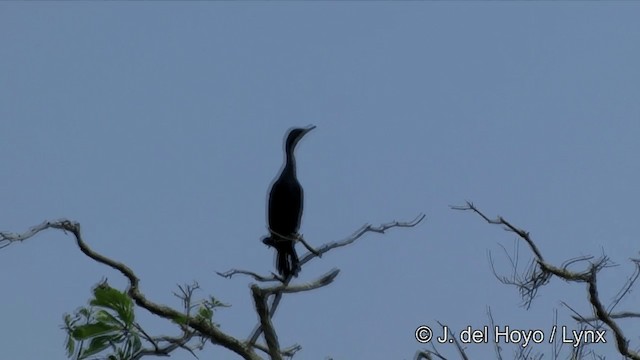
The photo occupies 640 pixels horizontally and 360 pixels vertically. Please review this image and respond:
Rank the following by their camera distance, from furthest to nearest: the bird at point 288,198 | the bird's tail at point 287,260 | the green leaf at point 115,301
→ the bird at point 288,198 → the bird's tail at point 287,260 → the green leaf at point 115,301

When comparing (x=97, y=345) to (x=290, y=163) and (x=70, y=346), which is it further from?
(x=290, y=163)

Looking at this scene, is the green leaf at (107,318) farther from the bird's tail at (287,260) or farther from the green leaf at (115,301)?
the bird's tail at (287,260)

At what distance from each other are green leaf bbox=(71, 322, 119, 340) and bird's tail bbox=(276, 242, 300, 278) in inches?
78.6

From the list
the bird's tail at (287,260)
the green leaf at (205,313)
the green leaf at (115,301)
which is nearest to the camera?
the green leaf at (115,301)

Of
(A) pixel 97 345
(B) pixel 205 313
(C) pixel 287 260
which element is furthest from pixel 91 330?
(C) pixel 287 260

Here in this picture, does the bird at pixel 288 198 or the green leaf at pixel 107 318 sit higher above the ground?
the bird at pixel 288 198

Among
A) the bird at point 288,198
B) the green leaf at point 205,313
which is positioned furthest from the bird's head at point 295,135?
the green leaf at point 205,313

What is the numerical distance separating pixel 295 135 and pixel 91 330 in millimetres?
3451

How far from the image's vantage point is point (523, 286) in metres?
7.57

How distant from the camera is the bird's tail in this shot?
8.88 meters

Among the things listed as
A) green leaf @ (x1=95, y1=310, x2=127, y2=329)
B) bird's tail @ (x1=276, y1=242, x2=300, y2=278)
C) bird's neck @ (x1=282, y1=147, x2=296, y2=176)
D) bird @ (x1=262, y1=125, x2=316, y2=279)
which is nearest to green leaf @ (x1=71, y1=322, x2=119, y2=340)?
green leaf @ (x1=95, y1=310, x2=127, y2=329)

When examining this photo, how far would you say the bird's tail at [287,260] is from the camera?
29.1 ft

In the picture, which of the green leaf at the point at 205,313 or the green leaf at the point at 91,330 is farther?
the green leaf at the point at 205,313

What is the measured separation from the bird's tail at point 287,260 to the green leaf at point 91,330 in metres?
2.00
